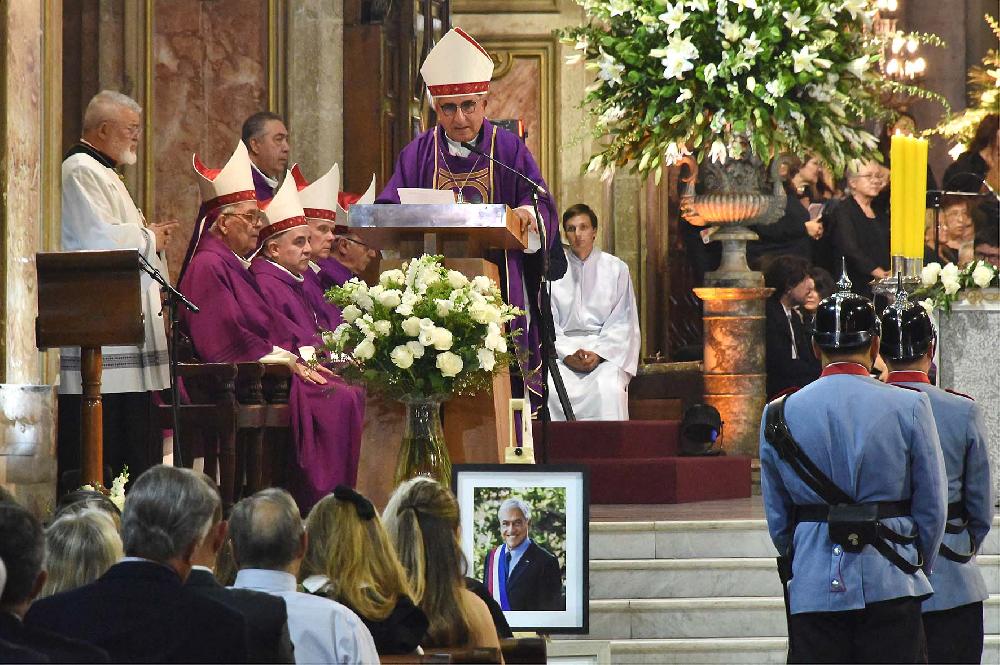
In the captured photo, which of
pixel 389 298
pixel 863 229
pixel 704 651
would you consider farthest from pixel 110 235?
pixel 863 229

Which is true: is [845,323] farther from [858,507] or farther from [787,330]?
[787,330]

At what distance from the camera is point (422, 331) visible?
20.9 feet

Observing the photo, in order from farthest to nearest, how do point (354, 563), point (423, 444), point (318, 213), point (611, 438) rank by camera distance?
point (318, 213)
point (611, 438)
point (423, 444)
point (354, 563)

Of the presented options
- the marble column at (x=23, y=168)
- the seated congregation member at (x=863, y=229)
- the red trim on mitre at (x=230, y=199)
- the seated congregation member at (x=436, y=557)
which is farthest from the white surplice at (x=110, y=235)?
the seated congregation member at (x=863, y=229)

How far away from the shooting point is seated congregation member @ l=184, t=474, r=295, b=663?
3564 millimetres

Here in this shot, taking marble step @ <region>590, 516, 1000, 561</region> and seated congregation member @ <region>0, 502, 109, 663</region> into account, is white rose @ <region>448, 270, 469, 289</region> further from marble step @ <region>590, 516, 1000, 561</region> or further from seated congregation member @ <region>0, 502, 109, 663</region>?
seated congregation member @ <region>0, 502, 109, 663</region>

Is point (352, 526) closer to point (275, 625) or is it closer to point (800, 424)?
point (275, 625)

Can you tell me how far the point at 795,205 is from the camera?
13328 millimetres

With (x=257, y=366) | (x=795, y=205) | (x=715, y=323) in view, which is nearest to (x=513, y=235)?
(x=257, y=366)

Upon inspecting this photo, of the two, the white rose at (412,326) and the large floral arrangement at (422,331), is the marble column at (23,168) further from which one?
the white rose at (412,326)

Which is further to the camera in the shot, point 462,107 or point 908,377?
point 462,107

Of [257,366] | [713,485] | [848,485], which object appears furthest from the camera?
[713,485]

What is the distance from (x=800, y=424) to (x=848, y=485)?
0.22 m

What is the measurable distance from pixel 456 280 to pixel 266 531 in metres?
2.83
